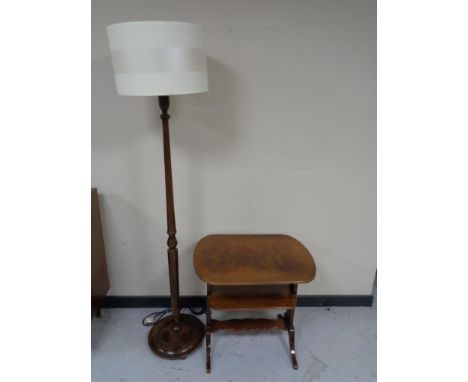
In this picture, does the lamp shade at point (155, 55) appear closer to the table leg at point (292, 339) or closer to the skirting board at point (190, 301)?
the table leg at point (292, 339)

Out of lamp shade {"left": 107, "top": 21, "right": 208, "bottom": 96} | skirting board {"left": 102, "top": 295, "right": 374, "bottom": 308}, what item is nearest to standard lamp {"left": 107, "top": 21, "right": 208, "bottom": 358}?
lamp shade {"left": 107, "top": 21, "right": 208, "bottom": 96}

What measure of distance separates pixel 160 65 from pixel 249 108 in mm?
600

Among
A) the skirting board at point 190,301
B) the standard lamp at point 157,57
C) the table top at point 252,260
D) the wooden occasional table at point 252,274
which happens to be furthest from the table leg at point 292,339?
the standard lamp at point 157,57

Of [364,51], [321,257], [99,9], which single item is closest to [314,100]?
[364,51]

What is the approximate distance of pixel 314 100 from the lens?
5.36 feet

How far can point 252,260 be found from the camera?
157 centimetres

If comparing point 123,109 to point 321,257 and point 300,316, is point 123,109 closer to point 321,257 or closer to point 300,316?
point 321,257

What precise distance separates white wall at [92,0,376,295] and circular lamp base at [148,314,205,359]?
211 millimetres

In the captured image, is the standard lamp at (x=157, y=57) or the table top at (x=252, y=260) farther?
the table top at (x=252, y=260)

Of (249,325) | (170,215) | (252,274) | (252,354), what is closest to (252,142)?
(170,215)

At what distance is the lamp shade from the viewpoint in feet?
3.64

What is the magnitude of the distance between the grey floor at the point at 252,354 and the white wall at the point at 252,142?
219 millimetres

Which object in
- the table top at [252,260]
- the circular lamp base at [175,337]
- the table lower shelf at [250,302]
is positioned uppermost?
the table top at [252,260]

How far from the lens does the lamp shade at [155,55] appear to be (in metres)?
1.11
